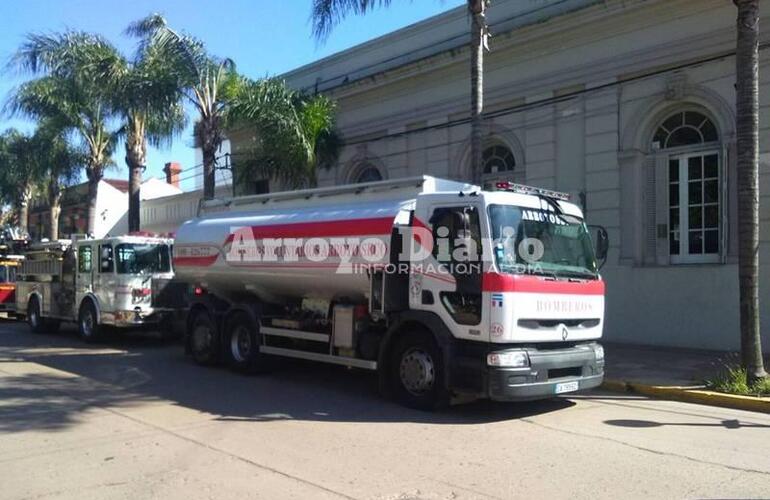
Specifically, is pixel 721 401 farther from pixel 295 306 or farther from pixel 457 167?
pixel 457 167

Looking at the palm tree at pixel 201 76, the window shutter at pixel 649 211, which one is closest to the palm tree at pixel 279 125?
the palm tree at pixel 201 76

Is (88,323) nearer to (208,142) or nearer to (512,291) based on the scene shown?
(208,142)

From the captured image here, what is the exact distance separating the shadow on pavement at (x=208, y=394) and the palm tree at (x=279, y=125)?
18.7 feet

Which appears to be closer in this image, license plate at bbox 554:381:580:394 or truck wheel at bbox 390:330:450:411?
license plate at bbox 554:381:580:394

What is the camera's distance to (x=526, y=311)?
8320 mm

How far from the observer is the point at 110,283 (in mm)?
16031

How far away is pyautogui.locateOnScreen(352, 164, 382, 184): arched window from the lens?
20.5 meters

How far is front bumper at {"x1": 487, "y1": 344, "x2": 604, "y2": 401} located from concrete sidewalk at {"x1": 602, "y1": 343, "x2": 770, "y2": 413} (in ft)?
4.99

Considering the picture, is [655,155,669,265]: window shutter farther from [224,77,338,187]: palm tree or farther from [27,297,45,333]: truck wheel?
[27,297,45,333]: truck wheel

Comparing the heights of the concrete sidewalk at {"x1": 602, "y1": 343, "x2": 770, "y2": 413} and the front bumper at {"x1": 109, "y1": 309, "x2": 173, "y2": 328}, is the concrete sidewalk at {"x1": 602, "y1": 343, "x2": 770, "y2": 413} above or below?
below

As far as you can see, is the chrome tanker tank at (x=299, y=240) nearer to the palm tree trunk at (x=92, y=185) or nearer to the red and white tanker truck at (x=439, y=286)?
the red and white tanker truck at (x=439, y=286)

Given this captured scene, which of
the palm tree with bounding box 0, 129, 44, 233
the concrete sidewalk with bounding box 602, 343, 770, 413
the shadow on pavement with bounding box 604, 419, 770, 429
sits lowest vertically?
the shadow on pavement with bounding box 604, 419, 770, 429

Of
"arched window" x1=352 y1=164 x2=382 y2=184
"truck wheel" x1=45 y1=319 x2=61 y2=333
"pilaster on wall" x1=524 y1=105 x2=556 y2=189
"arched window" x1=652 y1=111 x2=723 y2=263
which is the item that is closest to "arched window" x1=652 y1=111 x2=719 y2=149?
"arched window" x1=652 y1=111 x2=723 y2=263

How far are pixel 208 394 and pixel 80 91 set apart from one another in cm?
1592
